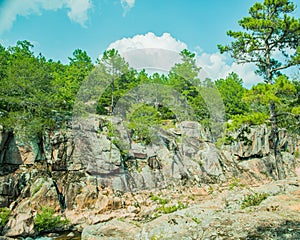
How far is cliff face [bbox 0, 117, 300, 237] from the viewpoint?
14469 millimetres

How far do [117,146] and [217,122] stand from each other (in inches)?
485

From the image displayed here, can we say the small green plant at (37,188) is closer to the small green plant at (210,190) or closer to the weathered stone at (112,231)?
the weathered stone at (112,231)

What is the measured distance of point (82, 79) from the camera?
2525cm

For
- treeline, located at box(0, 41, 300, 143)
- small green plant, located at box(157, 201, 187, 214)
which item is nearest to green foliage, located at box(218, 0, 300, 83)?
treeline, located at box(0, 41, 300, 143)

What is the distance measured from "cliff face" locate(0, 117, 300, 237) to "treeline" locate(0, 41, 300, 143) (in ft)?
4.29

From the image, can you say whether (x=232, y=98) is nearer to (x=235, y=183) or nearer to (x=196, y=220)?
(x=235, y=183)

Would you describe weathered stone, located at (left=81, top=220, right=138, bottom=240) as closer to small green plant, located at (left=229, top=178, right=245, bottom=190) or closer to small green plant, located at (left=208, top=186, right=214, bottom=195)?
small green plant, located at (left=208, top=186, right=214, bottom=195)

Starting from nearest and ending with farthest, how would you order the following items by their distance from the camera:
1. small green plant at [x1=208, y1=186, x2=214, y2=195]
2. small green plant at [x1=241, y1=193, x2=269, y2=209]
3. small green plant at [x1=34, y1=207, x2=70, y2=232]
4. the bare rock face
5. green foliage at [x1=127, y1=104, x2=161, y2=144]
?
the bare rock face → small green plant at [x1=241, y1=193, x2=269, y2=209] → small green plant at [x1=34, y1=207, x2=70, y2=232] → small green plant at [x1=208, y1=186, x2=214, y2=195] → green foliage at [x1=127, y1=104, x2=161, y2=144]

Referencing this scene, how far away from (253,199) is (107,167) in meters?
13.3

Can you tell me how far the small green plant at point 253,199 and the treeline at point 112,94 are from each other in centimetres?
462

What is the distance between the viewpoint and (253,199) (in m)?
6.59

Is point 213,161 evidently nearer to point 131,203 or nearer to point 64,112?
point 131,203

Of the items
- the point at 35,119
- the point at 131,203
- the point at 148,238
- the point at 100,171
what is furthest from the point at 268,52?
the point at 35,119

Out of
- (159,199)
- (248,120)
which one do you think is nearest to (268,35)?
(248,120)
